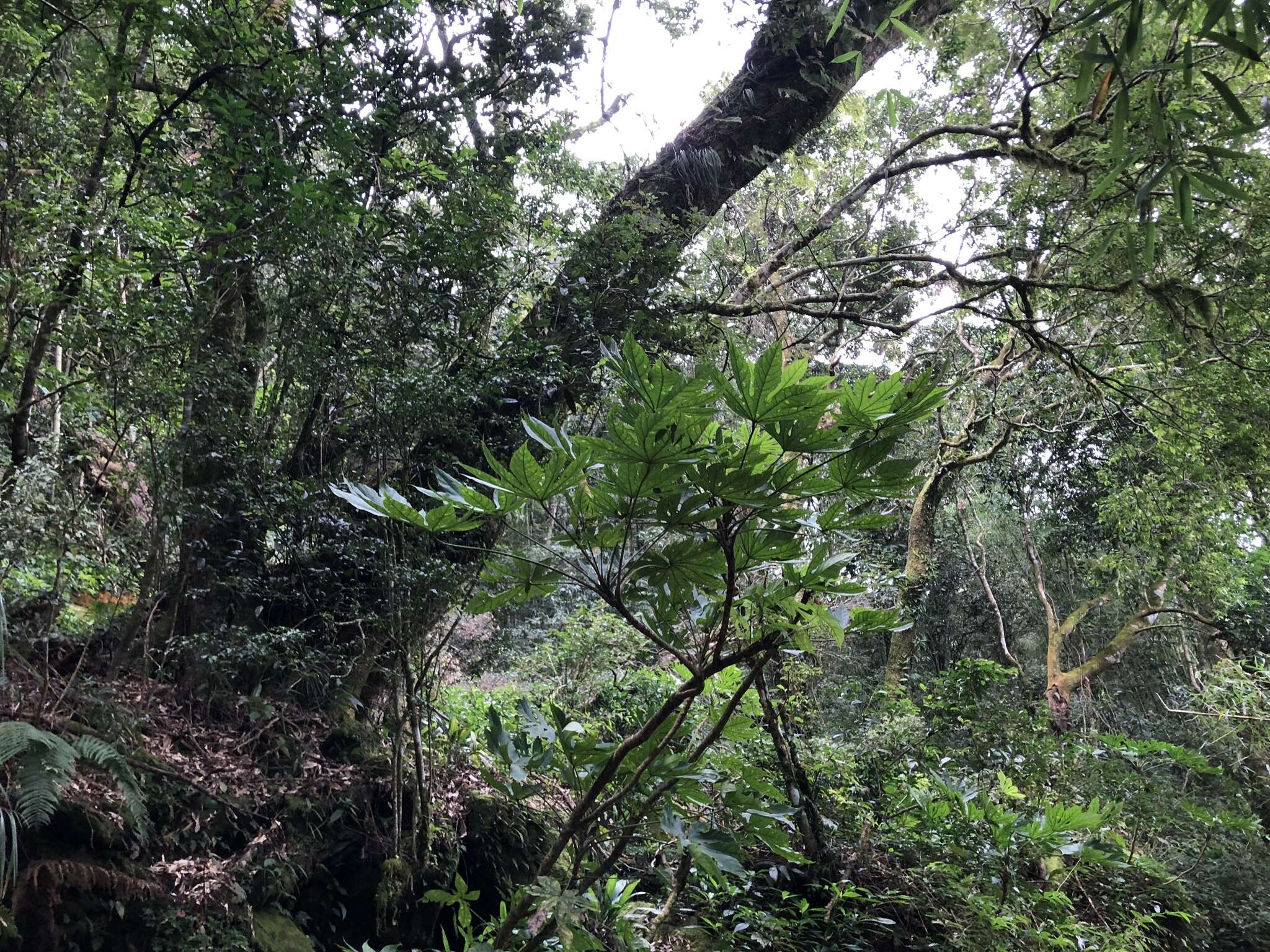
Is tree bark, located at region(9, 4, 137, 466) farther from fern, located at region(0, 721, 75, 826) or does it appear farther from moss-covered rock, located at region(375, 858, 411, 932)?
moss-covered rock, located at region(375, 858, 411, 932)

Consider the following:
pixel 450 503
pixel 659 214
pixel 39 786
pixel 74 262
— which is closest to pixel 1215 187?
pixel 450 503

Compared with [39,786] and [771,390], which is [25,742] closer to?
[39,786]

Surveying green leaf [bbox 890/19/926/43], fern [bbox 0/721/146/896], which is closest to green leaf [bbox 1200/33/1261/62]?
green leaf [bbox 890/19/926/43]

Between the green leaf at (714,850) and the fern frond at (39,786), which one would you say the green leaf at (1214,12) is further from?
the fern frond at (39,786)

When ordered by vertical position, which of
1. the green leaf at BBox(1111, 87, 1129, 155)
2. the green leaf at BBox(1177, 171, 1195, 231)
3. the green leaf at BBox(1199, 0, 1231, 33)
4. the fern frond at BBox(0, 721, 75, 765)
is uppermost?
the green leaf at BBox(1111, 87, 1129, 155)

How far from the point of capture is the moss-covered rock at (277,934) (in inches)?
102

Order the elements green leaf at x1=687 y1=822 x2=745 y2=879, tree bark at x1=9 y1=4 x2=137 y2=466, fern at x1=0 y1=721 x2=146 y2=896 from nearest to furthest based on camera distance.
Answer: green leaf at x1=687 y1=822 x2=745 y2=879
fern at x1=0 y1=721 x2=146 y2=896
tree bark at x1=9 y1=4 x2=137 y2=466

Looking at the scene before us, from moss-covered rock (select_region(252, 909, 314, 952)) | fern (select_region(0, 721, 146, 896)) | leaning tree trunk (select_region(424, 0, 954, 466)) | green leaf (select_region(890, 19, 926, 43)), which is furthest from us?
leaning tree trunk (select_region(424, 0, 954, 466))

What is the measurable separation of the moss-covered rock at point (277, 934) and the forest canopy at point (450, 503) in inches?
0.8

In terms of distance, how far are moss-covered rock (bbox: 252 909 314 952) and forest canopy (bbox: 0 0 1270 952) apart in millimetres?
20

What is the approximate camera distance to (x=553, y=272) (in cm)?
379

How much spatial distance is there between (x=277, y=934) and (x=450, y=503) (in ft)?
9.02

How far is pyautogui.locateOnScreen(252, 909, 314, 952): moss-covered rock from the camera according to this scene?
2598 mm

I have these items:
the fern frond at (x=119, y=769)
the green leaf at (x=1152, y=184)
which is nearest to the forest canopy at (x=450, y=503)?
the fern frond at (x=119, y=769)
